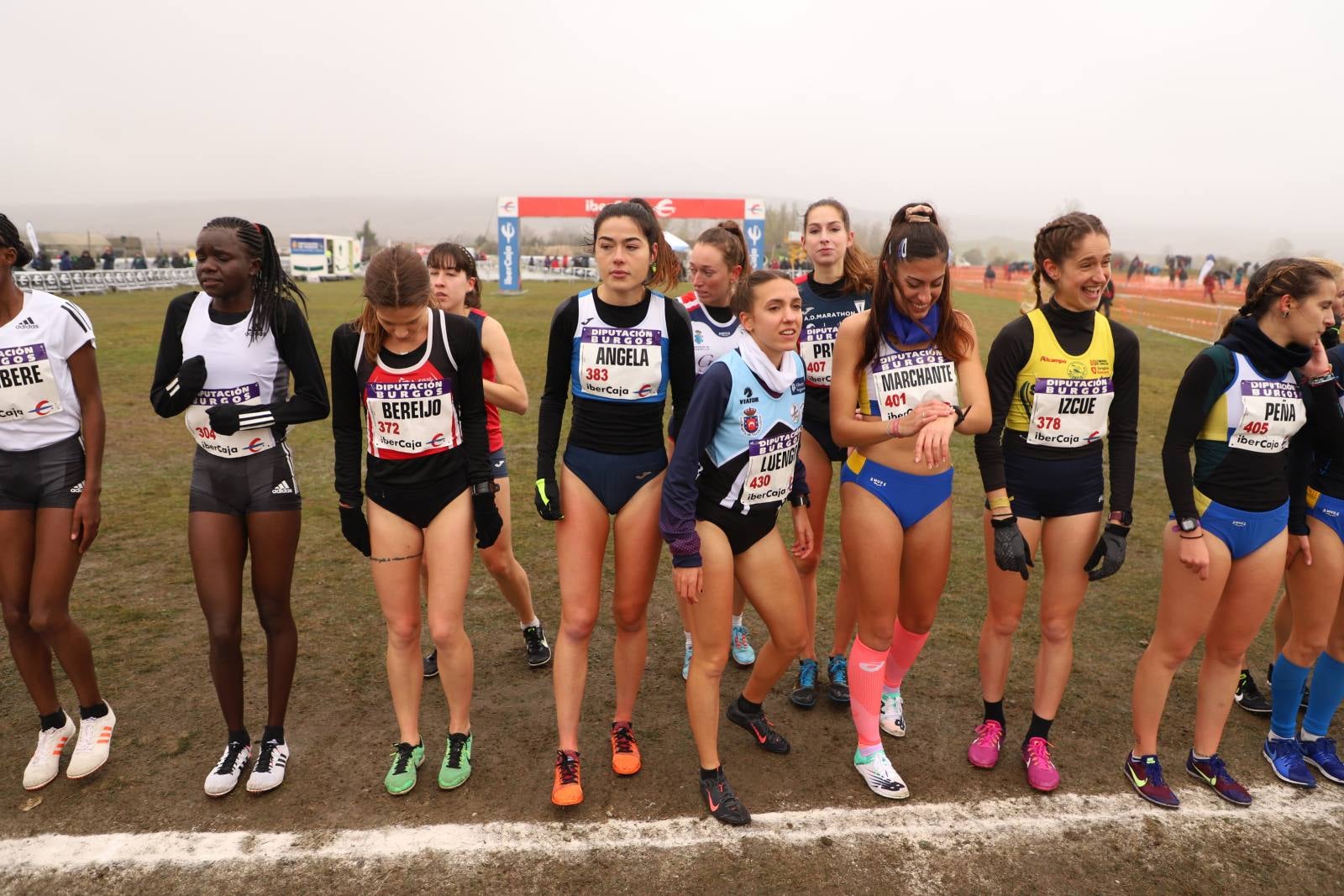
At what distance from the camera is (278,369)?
372 cm

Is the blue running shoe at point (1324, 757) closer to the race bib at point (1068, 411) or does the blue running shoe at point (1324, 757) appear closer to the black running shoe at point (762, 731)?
the race bib at point (1068, 411)

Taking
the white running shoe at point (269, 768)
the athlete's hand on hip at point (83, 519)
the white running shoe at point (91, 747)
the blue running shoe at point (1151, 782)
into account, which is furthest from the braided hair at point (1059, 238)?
the white running shoe at point (91, 747)

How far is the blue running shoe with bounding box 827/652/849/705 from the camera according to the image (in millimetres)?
4465

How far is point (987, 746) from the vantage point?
12.7 ft

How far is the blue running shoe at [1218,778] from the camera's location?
3.59 m

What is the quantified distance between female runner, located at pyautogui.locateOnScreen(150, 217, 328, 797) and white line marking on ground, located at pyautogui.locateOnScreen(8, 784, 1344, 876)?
38 cm

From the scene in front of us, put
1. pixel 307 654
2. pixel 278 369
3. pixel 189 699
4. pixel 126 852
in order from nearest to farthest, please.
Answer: pixel 126 852 < pixel 278 369 < pixel 189 699 < pixel 307 654

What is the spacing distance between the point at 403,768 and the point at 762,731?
1.72 metres

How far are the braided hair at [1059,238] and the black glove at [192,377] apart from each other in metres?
3.75

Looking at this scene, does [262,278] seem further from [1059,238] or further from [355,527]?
[1059,238]

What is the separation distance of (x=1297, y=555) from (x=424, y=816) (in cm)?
421

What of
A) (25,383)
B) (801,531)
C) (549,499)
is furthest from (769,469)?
(25,383)

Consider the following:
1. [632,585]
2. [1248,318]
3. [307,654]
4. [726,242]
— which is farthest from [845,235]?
[307,654]

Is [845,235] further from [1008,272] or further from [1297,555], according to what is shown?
[1008,272]
